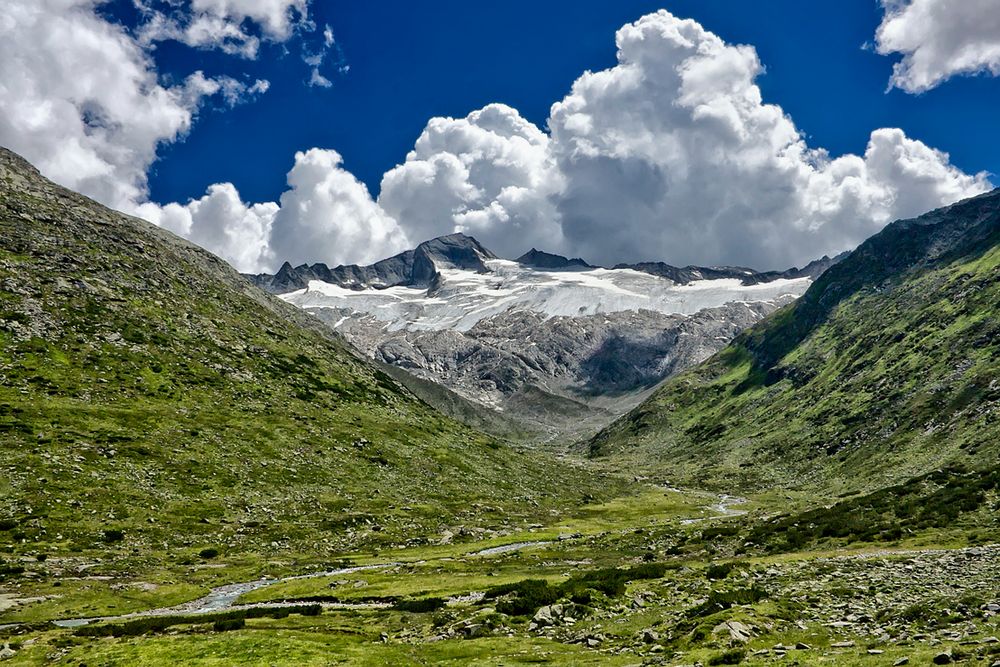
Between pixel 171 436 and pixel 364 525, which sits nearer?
pixel 364 525

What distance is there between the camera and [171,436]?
4808 inches

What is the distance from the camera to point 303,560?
84.5 m

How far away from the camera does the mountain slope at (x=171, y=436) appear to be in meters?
91.6

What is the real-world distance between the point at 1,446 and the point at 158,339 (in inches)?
2757

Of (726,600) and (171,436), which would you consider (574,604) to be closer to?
(726,600)

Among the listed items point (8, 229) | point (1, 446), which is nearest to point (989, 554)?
point (1, 446)

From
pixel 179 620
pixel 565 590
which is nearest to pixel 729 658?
pixel 565 590

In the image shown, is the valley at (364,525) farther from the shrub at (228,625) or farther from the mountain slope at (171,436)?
the mountain slope at (171,436)

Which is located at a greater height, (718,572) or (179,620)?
(179,620)

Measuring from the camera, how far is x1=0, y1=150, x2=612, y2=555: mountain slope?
91562mm

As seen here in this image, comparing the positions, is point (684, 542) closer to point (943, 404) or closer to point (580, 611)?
point (580, 611)

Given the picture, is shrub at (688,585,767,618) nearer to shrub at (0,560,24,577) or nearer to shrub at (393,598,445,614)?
shrub at (393,598,445,614)

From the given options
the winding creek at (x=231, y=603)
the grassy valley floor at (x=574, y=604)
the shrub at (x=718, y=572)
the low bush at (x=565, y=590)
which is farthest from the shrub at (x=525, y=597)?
the shrub at (x=718, y=572)

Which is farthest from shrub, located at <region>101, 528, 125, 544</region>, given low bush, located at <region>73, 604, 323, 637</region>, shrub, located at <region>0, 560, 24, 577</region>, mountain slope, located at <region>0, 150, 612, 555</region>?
low bush, located at <region>73, 604, 323, 637</region>
